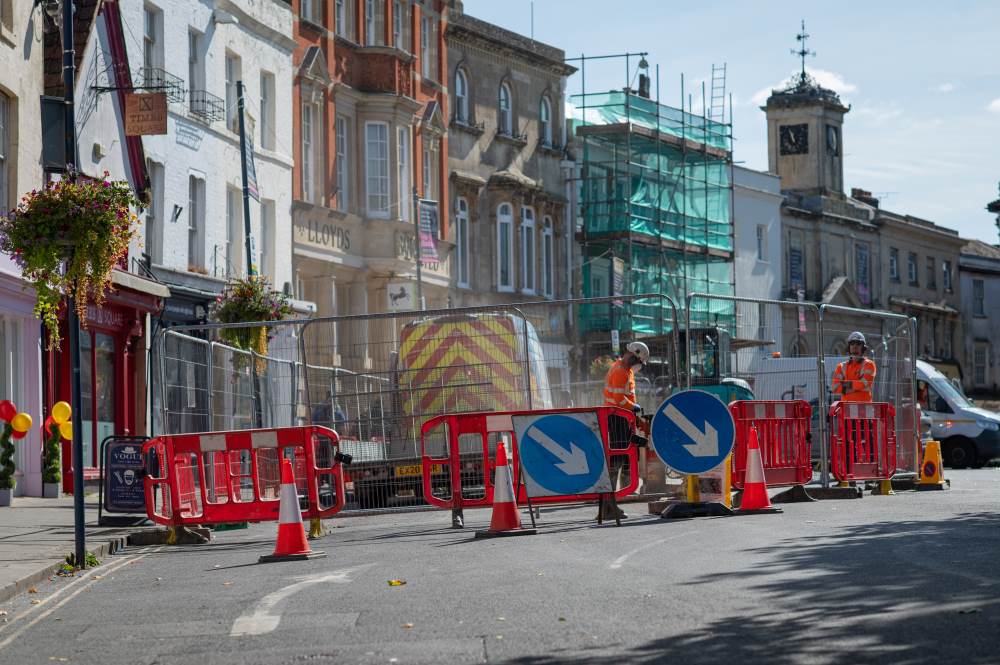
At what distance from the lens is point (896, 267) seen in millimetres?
76500

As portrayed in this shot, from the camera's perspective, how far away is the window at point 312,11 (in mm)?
37625

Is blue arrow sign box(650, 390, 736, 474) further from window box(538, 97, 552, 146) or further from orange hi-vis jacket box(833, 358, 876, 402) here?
window box(538, 97, 552, 146)

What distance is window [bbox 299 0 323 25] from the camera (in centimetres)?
3762

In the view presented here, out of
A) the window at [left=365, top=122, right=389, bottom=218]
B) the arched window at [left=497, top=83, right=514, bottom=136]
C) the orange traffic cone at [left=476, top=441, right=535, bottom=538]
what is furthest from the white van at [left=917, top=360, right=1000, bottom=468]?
Result: the orange traffic cone at [left=476, top=441, right=535, bottom=538]

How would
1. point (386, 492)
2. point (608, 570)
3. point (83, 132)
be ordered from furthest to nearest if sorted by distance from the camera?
point (83, 132)
point (386, 492)
point (608, 570)

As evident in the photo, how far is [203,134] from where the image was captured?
32.6 metres

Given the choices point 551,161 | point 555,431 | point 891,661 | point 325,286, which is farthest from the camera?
point 551,161

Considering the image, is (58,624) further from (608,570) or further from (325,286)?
(325,286)

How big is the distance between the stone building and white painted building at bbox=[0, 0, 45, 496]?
64.3 ft

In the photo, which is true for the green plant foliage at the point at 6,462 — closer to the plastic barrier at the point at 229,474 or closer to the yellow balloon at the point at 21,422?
the yellow balloon at the point at 21,422

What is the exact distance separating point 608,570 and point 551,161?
40624 mm

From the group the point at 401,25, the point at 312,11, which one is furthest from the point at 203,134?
the point at 401,25

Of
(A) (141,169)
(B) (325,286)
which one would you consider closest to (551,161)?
(B) (325,286)

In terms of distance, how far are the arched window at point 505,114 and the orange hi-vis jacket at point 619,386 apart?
29892 mm
